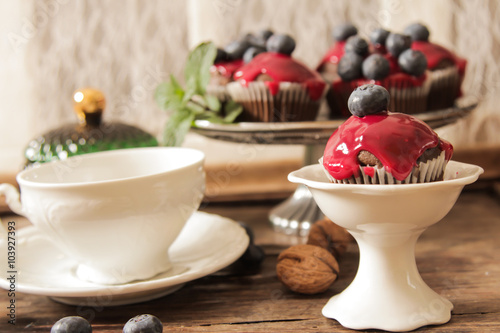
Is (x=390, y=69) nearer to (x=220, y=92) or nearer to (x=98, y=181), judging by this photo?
(x=220, y=92)

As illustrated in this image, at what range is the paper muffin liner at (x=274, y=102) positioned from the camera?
33.8 inches

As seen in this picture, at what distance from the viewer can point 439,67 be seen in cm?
93

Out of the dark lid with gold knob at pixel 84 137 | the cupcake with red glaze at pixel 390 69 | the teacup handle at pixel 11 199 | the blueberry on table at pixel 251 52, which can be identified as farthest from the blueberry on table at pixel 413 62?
the teacup handle at pixel 11 199

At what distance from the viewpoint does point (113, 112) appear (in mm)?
1348

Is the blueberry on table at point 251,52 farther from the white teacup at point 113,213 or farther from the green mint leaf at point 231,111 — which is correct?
the white teacup at point 113,213

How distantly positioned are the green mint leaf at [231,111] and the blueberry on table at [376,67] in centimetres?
21

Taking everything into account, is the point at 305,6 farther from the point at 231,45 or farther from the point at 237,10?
the point at 231,45

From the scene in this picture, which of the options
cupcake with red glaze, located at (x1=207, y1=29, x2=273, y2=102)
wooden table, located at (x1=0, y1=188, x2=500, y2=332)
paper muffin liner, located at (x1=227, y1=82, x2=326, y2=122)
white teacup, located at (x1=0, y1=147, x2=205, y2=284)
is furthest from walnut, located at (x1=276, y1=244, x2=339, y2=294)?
cupcake with red glaze, located at (x1=207, y1=29, x2=273, y2=102)

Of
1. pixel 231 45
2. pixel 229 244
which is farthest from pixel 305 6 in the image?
pixel 229 244

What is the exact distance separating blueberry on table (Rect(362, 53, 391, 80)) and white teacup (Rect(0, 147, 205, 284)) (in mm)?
318

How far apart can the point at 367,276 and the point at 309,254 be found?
10 cm

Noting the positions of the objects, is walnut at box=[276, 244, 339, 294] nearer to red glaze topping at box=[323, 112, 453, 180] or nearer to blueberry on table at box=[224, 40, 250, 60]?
red glaze topping at box=[323, 112, 453, 180]

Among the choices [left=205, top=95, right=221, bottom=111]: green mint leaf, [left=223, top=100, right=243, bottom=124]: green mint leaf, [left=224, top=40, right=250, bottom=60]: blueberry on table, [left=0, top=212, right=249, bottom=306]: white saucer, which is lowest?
[left=0, top=212, right=249, bottom=306]: white saucer

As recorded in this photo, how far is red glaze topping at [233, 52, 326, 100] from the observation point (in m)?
0.85
